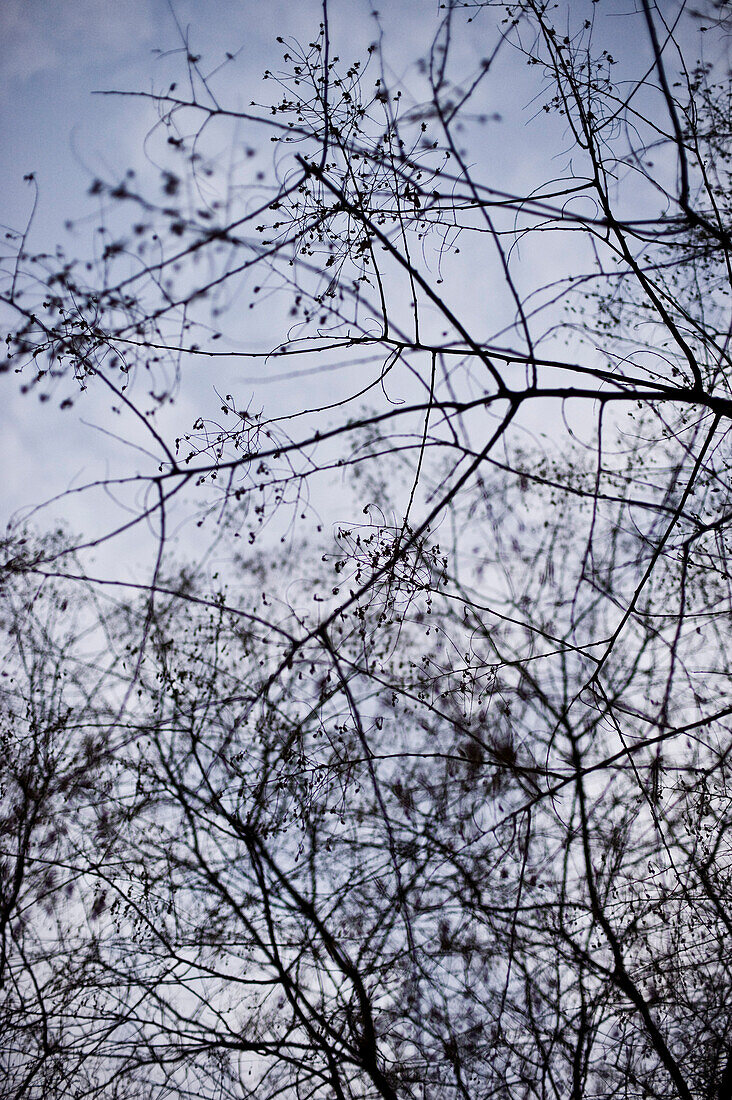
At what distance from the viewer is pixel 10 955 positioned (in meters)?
3.54

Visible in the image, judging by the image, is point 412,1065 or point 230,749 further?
point 230,749

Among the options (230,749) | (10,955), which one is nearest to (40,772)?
(10,955)

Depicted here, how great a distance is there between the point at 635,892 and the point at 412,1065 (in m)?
1.28

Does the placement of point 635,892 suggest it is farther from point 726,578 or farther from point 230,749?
point 230,749

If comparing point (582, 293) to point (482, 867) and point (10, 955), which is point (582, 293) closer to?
point (482, 867)

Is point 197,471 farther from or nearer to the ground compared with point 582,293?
nearer to the ground

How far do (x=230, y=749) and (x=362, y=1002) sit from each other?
135 centimetres

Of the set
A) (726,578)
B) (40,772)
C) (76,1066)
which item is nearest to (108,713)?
(40,772)

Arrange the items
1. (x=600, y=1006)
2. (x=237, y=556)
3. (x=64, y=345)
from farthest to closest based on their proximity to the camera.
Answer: (x=237, y=556) → (x=600, y=1006) → (x=64, y=345)

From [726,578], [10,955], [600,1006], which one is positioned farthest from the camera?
[10,955]

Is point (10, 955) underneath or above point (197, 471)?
underneath

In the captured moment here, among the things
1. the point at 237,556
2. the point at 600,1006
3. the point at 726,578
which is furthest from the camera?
the point at 237,556

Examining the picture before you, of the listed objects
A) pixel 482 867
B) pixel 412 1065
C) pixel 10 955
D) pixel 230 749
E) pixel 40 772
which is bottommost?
pixel 412 1065

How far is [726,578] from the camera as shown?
296 cm
